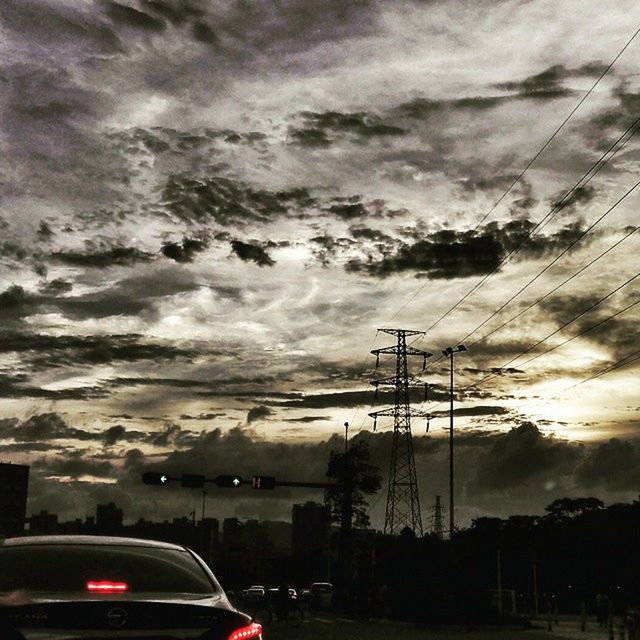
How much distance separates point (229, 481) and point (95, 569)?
39336mm

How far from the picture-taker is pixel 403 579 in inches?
2045

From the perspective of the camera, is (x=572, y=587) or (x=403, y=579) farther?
(x=572, y=587)

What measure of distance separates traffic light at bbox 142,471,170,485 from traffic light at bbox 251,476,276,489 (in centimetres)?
398

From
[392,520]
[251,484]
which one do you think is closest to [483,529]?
[392,520]

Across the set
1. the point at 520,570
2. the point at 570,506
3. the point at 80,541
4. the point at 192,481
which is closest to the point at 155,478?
the point at 192,481

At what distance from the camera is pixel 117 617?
4887 mm

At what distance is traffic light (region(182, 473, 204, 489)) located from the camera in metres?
43.8

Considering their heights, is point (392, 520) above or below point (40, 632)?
above

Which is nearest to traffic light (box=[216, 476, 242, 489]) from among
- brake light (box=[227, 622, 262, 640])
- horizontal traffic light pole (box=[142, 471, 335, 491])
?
horizontal traffic light pole (box=[142, 471, 335, 491])

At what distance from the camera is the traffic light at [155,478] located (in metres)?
43.3

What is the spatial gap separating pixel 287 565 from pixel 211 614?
6694 inches

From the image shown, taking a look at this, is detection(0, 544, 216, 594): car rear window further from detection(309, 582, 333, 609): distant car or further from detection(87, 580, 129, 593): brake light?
detection(309, 582, 333, 609): distant car

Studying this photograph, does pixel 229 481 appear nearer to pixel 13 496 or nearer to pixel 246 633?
pixel 246 633

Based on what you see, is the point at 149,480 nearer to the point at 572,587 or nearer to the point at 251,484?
the point at 251,484
